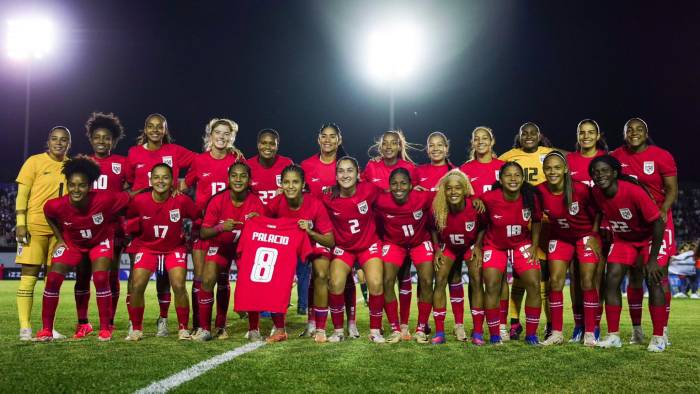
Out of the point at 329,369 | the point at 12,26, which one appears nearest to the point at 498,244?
the point at 329,369

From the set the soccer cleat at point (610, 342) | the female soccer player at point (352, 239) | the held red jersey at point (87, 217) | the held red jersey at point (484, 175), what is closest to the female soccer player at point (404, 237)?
the female soccer player at point (352, 239)

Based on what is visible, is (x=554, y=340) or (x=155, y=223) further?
(x=155, y=223)

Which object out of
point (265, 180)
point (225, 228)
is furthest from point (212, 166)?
point (225, 228)

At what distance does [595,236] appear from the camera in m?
5.61

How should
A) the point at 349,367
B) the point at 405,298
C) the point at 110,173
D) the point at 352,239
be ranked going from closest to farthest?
the point at 349,367, the point at 352,239, the point at 405,298, the point at 110,173

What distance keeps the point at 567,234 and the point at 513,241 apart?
0.57 meters

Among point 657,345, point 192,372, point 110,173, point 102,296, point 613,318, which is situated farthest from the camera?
point 110,173

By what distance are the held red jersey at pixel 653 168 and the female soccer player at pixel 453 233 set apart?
169cm

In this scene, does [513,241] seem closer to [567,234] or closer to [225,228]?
Result: [567,234]

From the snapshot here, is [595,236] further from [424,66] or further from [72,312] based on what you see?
[424,66]

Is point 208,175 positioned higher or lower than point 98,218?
higher

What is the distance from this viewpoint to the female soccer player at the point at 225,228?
18.6 feet

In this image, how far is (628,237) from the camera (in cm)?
546

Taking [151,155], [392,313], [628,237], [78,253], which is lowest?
[392,313]
